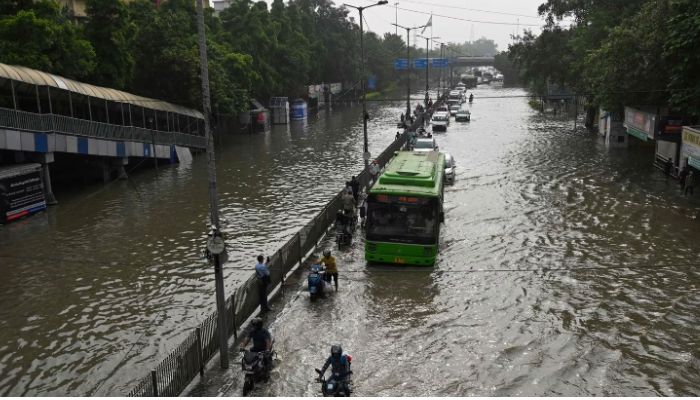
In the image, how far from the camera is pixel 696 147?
27.9 m

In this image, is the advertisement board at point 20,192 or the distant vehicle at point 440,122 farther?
the distant vehicle at point 440,122

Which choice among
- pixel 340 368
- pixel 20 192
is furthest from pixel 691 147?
pixel 20 192

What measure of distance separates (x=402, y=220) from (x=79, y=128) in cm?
2040

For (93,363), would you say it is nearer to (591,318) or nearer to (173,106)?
(591,318)

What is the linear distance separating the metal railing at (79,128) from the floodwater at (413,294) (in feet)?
11.2

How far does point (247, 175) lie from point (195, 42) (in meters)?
19.0

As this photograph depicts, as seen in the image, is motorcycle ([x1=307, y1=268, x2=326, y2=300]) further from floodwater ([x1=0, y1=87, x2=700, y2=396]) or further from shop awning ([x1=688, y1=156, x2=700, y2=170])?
shop awning ([x1=688, y1=156, x2=700, y2=170])

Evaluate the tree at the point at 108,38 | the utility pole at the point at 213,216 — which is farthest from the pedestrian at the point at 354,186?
the tree at the point at 108,38

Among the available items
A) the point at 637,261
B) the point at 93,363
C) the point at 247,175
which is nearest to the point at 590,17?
the point at 247,175

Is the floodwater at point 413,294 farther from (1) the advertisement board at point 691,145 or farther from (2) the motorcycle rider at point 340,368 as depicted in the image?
(1) the advertisement board at point 691,145

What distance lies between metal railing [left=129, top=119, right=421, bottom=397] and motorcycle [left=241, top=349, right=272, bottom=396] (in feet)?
3.54

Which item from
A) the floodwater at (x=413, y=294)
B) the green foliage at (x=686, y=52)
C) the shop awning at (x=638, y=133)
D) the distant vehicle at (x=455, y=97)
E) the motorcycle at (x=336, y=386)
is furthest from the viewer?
the distant vehicle at (x=455, y=97)

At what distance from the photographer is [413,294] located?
1709cm

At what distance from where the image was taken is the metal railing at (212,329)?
432 inches
